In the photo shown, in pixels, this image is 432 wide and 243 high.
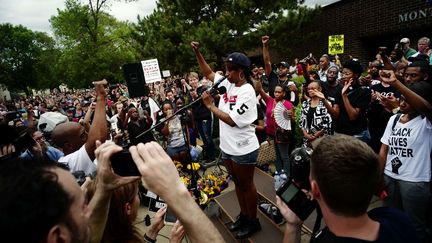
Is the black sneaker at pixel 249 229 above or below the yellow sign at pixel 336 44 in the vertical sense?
below

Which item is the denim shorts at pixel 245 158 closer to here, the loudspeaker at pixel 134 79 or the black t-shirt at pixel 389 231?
the black t-shirt at pixel 389 231

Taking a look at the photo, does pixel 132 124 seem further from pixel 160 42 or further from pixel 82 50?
pixel 82 50

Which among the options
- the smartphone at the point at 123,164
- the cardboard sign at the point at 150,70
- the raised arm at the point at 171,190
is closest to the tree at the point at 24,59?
the cardboard sign at the point at 150,70

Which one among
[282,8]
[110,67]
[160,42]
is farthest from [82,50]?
[282,8]

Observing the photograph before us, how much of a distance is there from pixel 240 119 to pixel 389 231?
2.03 meters

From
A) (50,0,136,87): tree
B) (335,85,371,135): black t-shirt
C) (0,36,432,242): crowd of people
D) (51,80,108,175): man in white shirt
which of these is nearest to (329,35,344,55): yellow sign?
(0,36,432,242): crowd of people

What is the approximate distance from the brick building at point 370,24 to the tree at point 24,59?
52883 millimetres

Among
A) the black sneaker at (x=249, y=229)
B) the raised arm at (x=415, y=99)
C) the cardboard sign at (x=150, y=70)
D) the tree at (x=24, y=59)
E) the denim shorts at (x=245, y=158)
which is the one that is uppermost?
the tree at (x=24, y=59)

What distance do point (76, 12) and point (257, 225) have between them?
95.4 feet

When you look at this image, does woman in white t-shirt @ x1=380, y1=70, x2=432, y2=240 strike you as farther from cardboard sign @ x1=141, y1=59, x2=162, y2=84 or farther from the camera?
cardboard sign @ x1=141, y1=59, x2=162, y2=84

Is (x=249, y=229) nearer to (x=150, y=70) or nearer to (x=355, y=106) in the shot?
(x=355, y=106)

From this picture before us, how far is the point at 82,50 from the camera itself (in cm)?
2531

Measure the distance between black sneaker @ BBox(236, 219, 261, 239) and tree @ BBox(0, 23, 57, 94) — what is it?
58.8 m

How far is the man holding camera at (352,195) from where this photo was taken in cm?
116
